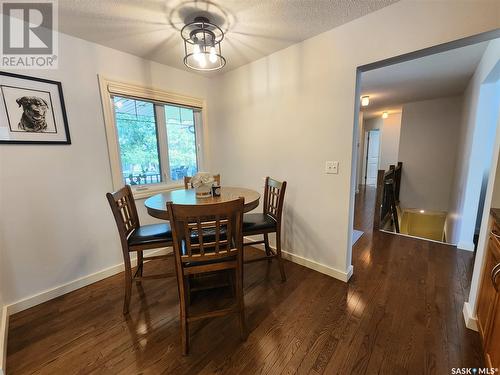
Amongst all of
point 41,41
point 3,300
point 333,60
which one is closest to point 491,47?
point 333,60

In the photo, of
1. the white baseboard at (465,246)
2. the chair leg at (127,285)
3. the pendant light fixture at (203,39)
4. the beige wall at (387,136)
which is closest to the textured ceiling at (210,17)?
the pendant light fixture at (203,39)

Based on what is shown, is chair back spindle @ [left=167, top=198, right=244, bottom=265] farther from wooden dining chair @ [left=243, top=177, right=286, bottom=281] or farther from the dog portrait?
the dog portrait

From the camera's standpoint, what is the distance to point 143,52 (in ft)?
6.98

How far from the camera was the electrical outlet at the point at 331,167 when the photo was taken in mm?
1913

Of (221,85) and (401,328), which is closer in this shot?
(401,328)

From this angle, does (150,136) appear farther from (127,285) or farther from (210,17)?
(127,285)

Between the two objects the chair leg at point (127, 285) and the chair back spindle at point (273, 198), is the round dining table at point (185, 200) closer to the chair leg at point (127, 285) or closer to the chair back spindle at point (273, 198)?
the chair back spindle at point (273, 198)

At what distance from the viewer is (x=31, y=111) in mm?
1645

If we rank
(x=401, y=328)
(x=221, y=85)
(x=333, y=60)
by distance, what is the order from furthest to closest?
1. (x=221, y=85)
2. (x=333, y=60)
3. (x=401, y=328)

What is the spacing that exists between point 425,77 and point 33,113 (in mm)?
4492

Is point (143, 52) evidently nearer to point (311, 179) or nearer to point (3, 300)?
point (311, 179)

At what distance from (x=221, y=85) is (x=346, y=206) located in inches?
85.4

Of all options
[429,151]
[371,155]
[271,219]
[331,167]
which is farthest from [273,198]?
[371,155]

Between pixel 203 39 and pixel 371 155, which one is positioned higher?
pixel 203 39
